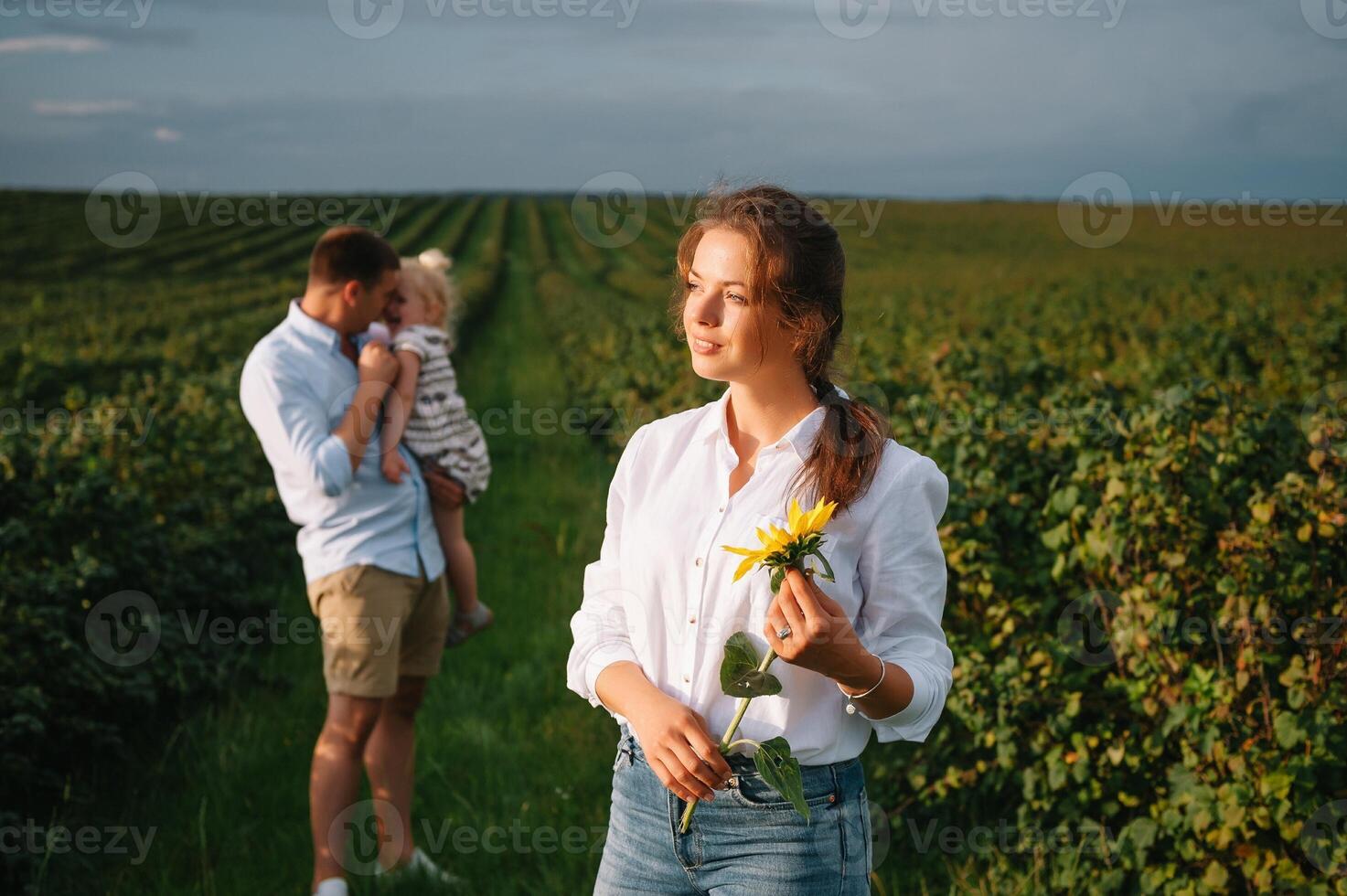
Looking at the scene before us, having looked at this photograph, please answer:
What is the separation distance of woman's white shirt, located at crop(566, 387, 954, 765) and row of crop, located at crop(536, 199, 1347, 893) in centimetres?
35

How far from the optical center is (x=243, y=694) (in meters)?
5.25

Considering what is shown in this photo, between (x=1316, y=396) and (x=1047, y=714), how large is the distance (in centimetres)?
142

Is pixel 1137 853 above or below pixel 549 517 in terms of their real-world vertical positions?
below

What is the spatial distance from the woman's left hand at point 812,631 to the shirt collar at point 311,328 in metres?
2.31

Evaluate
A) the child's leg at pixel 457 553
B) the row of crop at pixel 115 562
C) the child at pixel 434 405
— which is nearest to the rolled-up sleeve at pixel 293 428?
the child at pixel 434 405

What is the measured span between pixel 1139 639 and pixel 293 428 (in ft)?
8.10

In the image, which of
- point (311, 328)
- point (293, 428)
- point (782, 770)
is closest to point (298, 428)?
A: point (293, 428)

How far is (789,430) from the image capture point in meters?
1.97

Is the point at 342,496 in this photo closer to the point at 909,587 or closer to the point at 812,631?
the point at 909,587

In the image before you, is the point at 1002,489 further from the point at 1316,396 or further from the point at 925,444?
the point at 1316,396

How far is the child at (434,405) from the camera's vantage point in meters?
3.70

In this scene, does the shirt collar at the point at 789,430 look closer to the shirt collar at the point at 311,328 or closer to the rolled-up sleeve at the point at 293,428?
the rolled-up sleeve at the point at 293,428

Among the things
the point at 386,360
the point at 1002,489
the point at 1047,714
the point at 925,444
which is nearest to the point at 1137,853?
the point at 1047,714

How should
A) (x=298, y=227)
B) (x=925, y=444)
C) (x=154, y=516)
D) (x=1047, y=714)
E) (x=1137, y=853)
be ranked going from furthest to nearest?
(x=298, y=227) → (x=154, y=516) → (x=925, y=444) → (x=1047, y=714) → (x=1137, y=853)
